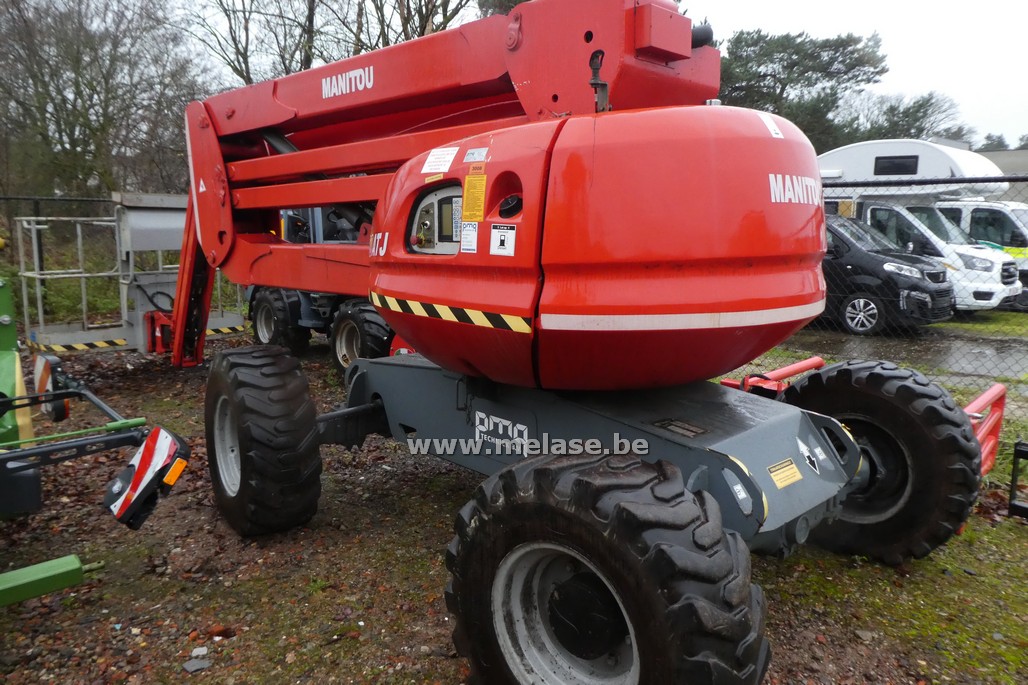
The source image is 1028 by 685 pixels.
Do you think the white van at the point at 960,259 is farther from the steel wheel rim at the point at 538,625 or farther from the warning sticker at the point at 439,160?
the steel wheel rim at the point at 538,625

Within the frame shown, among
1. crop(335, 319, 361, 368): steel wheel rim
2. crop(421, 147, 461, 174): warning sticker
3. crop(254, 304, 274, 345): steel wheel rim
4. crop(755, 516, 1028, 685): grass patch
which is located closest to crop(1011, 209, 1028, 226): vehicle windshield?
crop(755, 516, 1028, 685): grass patch

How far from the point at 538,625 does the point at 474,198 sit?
1.51m

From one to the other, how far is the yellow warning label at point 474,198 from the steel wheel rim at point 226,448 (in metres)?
2.18

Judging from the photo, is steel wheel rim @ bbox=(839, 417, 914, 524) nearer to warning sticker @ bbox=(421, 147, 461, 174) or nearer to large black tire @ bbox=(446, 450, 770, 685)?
large black tire @ bbox=(446, 450, 770, 685)

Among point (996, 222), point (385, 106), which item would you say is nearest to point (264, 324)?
point (385, 106)

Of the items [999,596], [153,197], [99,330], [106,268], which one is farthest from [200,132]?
[106,268]

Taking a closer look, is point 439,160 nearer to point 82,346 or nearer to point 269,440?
point 269,440

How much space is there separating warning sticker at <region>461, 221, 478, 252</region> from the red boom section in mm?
594

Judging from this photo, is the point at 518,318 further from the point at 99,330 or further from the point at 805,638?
the point at 99,330

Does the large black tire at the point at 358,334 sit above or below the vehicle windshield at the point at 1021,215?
below

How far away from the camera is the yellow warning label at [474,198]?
2598mm

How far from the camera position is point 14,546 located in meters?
3.89

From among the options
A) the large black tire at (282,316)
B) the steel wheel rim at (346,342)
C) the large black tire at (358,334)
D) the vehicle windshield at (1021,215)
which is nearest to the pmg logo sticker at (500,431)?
the large black tire at (358,334)

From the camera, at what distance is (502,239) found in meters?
2.52
